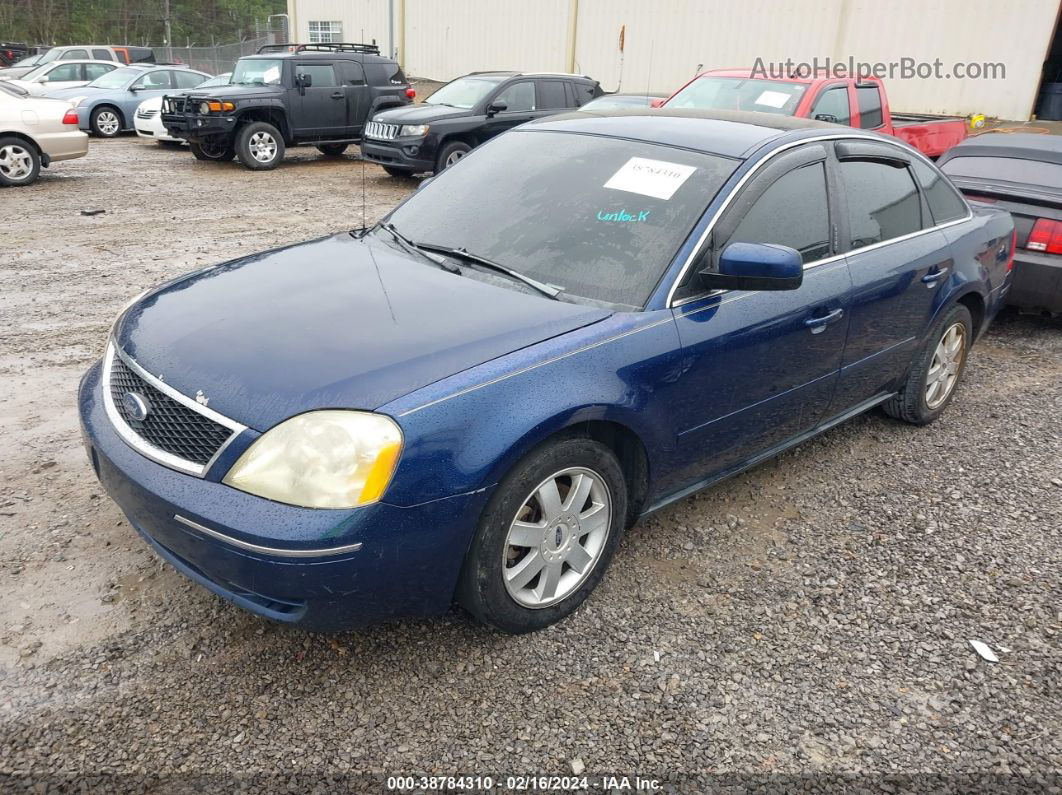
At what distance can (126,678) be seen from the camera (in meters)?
2.62

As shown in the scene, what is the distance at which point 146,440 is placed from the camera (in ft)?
8.71

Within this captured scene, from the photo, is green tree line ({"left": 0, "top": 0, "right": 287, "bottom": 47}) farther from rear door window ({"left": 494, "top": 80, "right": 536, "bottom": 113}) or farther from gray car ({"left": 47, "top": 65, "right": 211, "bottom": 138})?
rear door window ({"left": 494, "top": 80, "right": 536, "bottom": 113})

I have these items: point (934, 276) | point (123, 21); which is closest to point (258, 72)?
point (934, 276)

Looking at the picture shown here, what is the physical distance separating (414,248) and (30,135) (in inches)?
388

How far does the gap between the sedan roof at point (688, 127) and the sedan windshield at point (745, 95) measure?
17.4 feet

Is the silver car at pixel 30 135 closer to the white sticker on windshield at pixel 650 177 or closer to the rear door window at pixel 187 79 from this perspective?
the rear door window at pixel 187 79

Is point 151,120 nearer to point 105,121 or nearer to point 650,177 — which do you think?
point 105,121

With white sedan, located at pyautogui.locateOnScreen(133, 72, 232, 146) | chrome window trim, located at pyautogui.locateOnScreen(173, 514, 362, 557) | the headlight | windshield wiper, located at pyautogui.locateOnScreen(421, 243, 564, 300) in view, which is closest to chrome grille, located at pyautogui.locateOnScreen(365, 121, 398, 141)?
white sedan, located at pyautogui.locateOnScreen(133, 72, 232, 146)

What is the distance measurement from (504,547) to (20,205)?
31.9 ft

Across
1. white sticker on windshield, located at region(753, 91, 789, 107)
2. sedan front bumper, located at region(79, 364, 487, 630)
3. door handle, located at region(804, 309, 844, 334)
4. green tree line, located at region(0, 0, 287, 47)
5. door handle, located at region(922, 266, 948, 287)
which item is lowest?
sedan front bumper, located at region(79, 364, 487, 630)

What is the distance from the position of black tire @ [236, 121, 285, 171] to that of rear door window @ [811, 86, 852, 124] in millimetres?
8456

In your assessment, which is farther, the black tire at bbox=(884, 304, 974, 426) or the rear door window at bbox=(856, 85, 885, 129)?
the rear door window at bbox=(856, 85, 885, 129)

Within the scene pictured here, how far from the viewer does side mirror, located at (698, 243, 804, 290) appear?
300cm
